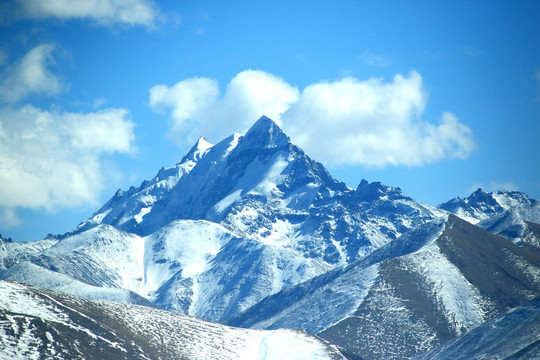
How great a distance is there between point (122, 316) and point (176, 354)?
1843 centimetres

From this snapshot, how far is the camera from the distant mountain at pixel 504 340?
159125mm

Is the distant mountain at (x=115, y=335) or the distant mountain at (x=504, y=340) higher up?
the distant mountain at (x=115, y=335)

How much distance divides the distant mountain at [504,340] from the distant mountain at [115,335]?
29620 mm

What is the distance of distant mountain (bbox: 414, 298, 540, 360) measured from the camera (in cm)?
15912

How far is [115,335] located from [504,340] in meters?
84.0

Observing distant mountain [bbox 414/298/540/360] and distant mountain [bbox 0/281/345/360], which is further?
distant mountain [bbox 414/298/540/360]

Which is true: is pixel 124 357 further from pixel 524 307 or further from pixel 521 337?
pixel 524 307

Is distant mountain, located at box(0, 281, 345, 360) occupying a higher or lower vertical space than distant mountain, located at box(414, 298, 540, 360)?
higher

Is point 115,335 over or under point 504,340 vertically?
over

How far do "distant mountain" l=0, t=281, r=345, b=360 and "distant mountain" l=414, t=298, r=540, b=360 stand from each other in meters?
29.6

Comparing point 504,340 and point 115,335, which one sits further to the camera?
point 504,340

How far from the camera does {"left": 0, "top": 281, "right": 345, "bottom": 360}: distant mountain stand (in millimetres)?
145375

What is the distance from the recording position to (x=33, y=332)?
483 feet

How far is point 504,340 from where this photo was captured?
17050 centimetres
